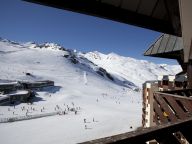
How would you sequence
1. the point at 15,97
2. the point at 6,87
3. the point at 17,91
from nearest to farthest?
1. the point at 15,97
2. the point at 6,87
3. the point at 17,91

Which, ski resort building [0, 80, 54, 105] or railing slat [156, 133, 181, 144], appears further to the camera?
ski resort building [0, 80, 54, 105]

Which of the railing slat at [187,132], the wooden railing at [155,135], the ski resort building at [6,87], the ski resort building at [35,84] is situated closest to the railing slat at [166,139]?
the wooden railing at [155,135]

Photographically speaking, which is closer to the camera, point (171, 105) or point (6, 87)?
point (171, 105)

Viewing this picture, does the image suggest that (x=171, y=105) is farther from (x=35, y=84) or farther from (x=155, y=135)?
(x=35, y=84)

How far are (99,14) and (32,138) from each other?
38.8 metres

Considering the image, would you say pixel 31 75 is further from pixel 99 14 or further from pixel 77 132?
pixel 99 14

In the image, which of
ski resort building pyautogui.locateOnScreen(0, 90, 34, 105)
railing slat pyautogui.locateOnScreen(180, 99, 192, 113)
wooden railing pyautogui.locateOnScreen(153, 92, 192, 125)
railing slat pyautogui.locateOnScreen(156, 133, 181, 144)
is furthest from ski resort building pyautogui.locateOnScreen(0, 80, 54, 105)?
railing slat pyautogui.locateOnScreen(156, 133, 181, 144)

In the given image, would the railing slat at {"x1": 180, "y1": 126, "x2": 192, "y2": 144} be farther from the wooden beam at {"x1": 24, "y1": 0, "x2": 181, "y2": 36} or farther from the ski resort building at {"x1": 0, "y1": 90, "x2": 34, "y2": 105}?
the ski resort building at {"x1": 0, "y1": 90, "x2": 34, "y2": 105}

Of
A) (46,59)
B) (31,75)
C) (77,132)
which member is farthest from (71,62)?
(77,132)

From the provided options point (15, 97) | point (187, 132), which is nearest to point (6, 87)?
point (15, 97)

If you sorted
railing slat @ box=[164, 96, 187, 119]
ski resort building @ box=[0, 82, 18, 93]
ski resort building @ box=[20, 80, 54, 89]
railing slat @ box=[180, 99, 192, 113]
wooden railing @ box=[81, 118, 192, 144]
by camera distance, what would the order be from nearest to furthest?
wooden railing @ box=[81, 118, 192, 144] → railing slat @ box=[164, 96, 187, 119] → railing slat @ box=[180, 99, 192, 113] → ski resort building @ box=[0, 82, 18, 93] → ski resort building @ box=[20, 80, 54, 89]

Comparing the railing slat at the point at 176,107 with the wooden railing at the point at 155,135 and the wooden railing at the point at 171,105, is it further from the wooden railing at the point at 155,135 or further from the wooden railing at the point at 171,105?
the wooden railing at the point at 155,135

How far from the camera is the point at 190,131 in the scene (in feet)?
8.68

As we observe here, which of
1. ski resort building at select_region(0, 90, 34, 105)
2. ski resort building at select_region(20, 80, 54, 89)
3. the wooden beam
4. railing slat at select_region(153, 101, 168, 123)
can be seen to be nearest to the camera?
the wooden beam
